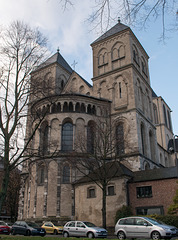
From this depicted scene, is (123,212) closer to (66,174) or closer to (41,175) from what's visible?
(66,174)

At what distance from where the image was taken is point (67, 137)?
1256 inches

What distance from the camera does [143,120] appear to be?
34906 mm

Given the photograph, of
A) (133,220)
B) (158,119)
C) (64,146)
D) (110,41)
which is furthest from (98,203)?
(158,119)

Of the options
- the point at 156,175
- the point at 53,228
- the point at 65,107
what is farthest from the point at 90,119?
the point at 53,228

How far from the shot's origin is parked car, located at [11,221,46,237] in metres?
20.1

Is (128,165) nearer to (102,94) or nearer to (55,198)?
(55,198)

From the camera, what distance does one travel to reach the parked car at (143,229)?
45.1 ft

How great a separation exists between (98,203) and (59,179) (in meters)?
5.51

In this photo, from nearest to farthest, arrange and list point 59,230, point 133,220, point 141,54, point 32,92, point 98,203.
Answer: point 133,220
point 32,92
point 59,230
point 98,203
point 141,54

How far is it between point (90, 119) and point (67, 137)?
3.77 meters

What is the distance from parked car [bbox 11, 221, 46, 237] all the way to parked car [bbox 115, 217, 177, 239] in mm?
7630

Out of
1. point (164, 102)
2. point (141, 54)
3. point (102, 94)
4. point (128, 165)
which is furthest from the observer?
point (164, 102)

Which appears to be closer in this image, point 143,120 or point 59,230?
point 59,230

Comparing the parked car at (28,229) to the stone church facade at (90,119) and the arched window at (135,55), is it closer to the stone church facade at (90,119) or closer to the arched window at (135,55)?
the stone church facade at (90,119)
